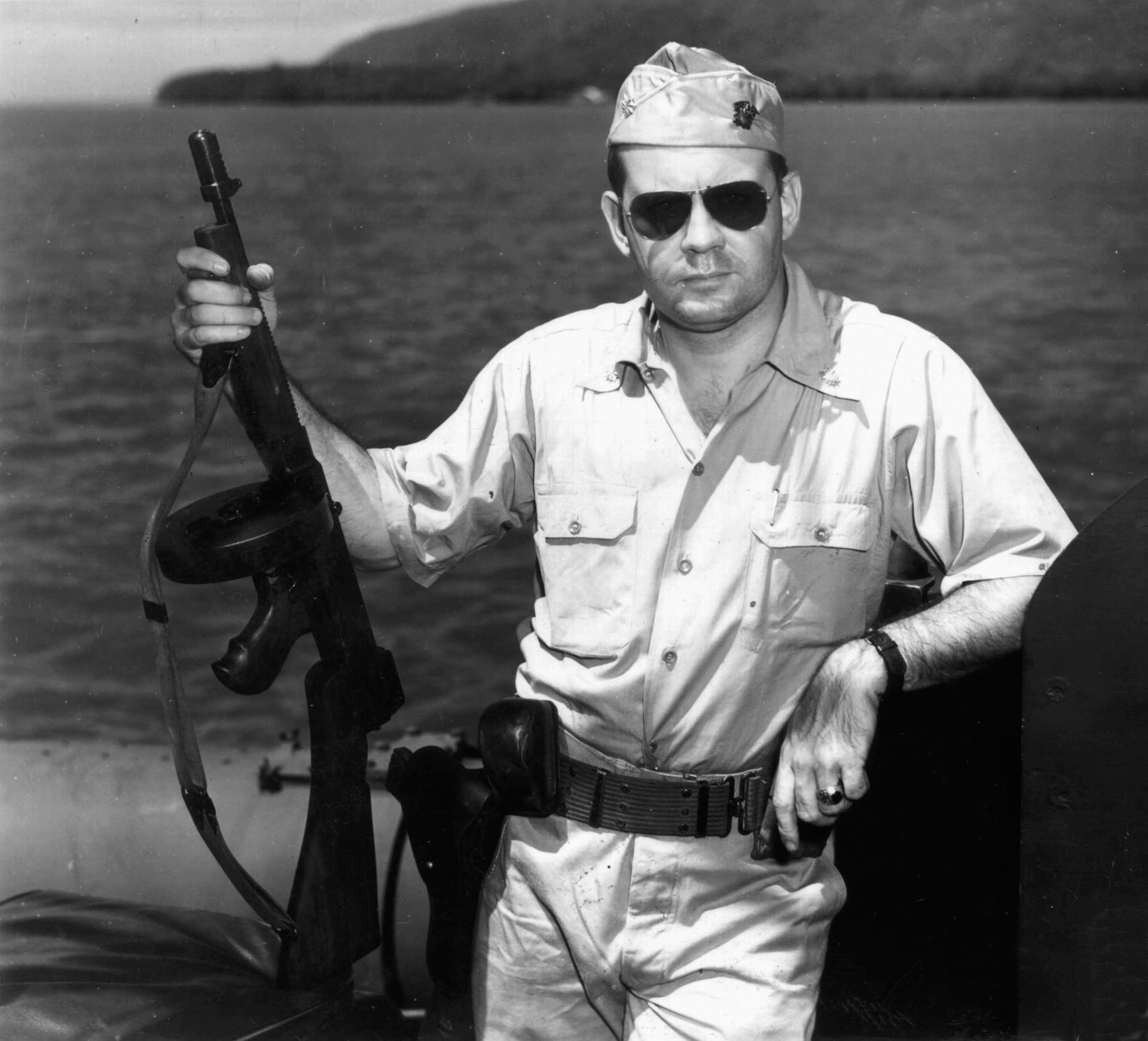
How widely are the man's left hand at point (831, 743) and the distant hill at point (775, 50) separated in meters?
1.99

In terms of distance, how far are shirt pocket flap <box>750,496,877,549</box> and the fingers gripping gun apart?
0.65 meters

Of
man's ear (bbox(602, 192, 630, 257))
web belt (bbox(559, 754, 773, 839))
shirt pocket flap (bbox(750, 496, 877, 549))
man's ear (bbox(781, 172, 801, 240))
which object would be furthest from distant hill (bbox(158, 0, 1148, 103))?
web belt (bbox(559, 754, 773, 839))

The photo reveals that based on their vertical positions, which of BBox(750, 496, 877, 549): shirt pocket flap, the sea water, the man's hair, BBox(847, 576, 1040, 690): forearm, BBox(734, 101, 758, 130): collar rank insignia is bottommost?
the sea water

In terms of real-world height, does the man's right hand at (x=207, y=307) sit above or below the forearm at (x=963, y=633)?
above

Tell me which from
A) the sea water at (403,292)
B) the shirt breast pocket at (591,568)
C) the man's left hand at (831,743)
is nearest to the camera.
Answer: the man's left hand at (831,743)

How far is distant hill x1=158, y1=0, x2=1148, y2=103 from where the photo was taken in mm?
3826

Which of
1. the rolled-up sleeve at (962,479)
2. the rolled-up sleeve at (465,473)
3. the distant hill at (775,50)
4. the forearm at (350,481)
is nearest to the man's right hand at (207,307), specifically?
the forearm at (350,481)

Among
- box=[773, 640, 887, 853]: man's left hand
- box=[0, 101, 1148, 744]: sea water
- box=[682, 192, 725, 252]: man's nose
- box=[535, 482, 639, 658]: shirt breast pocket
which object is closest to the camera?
box=[773, 640, 887, 853]: man's left hand

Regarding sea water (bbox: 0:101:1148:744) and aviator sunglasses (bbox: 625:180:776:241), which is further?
sea water (bbox: 0:101:1148:744)

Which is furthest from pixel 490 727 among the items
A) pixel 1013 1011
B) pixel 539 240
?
pixel 539 240

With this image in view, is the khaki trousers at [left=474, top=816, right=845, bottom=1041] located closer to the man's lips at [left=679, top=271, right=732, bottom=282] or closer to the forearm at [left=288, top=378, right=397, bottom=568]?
the forearm at [left=288, top=378, right=397, bottom=568]

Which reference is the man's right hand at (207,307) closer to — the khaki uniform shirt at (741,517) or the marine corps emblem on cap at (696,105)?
the khaki uniform shirt at (741,517)

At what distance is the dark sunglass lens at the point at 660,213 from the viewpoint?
192 cm

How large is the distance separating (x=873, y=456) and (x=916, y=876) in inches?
26.7
